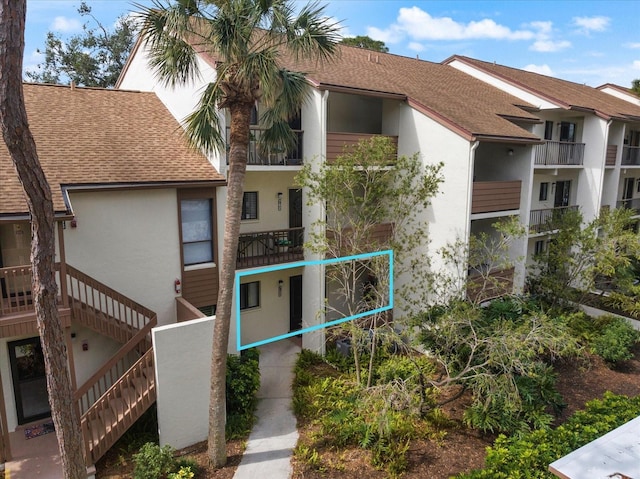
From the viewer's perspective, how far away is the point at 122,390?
10664mm

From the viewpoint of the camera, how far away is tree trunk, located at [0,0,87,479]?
625 centimetres

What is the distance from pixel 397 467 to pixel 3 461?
892cm

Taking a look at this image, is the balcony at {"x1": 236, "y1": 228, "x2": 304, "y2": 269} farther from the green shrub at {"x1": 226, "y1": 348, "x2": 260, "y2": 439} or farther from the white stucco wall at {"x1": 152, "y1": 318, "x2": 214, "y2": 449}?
the white stucco wall at {"x1": 152, "y1": 318, "x2": 214, "y2": 449}

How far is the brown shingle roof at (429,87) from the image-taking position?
50.8ft

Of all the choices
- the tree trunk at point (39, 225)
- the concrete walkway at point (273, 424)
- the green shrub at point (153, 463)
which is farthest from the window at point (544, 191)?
the tree trunk at point (39, 225)

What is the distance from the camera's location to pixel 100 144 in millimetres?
13023

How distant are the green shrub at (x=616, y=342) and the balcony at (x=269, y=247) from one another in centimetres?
1181

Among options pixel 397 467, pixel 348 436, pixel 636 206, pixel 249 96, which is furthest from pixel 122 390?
pixel 636 206

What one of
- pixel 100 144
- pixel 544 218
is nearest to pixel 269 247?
pixel 100 144

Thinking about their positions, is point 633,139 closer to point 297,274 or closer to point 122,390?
point 297,274

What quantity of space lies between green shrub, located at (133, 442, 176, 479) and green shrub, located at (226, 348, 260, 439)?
6.76ft

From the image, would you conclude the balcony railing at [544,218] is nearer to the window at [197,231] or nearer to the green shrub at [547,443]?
the green shrub at [547,443]

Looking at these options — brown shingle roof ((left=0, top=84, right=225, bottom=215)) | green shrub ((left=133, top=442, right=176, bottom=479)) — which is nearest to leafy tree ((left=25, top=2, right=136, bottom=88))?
brown shingle roof ((left=0, top=84, right=225, bottom=215))

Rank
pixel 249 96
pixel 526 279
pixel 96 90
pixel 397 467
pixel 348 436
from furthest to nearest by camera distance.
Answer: pixel 526 279 → pixel 96 90 → pixel 348 436 → pixel 397 467 → pixel 249 96
